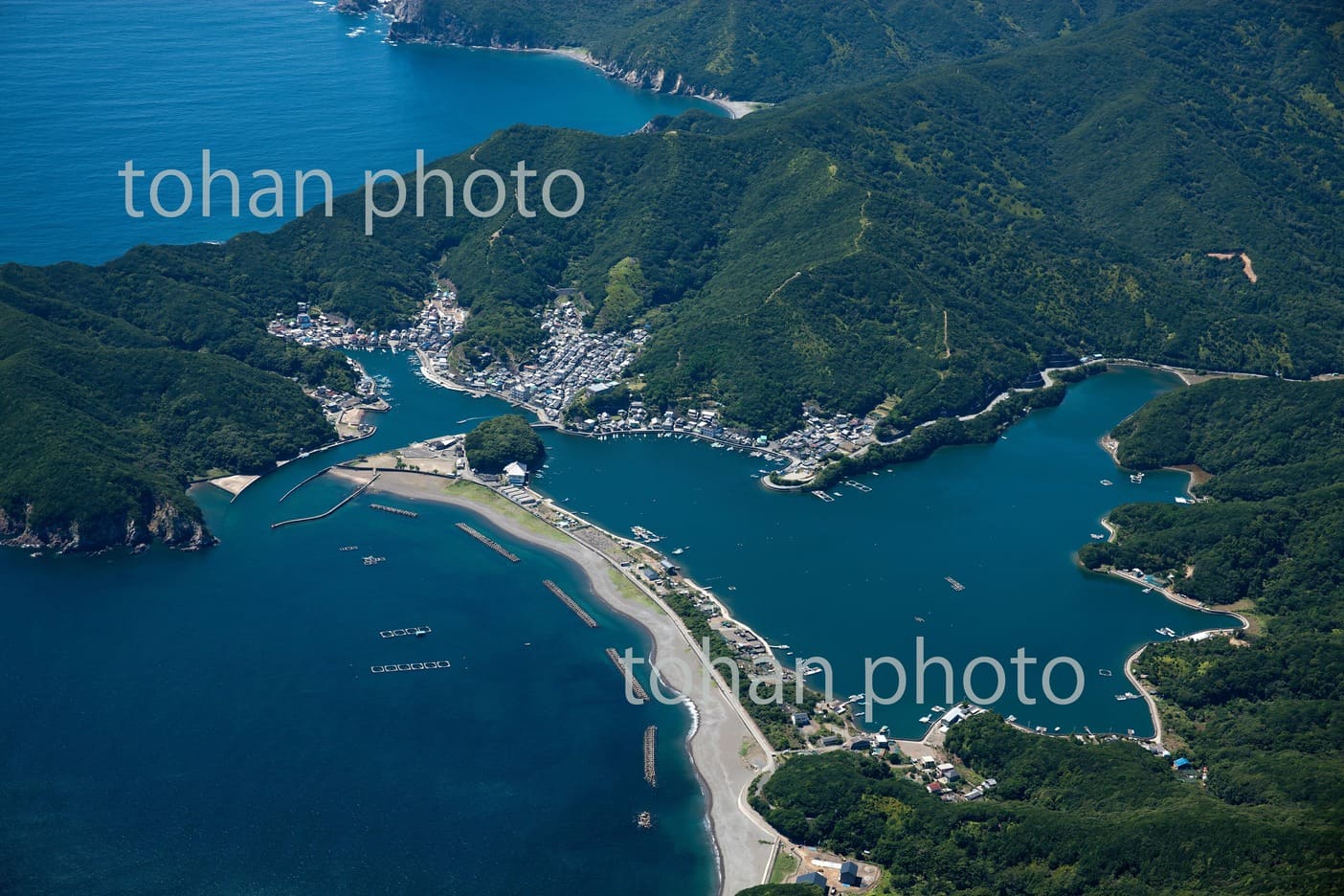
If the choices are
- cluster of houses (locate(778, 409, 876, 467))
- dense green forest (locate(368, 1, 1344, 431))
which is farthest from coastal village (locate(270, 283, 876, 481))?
dense green forest (locate(368, 1, 1344, 431))

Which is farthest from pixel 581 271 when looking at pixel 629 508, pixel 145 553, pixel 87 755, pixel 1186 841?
pixel 1186 841

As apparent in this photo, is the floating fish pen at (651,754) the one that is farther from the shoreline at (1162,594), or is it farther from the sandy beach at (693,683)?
the shoreline at (1162,594)

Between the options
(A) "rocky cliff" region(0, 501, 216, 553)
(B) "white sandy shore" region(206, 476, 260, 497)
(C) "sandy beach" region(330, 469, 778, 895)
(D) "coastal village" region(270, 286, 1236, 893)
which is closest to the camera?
(C) "sandy beach" region(330, 469, 778, 895)

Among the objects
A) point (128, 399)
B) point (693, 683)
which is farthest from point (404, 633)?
point (128, 399)

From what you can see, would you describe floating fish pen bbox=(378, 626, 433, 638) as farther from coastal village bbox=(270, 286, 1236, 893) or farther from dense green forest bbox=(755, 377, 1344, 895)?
dense green forest bbox=(755, 377, 1344, 895)

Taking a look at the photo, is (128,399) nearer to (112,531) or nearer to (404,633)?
(112,531)

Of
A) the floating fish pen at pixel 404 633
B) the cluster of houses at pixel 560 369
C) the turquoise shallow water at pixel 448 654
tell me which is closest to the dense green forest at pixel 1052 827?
the turquoise shallow water at pixel 448 654
